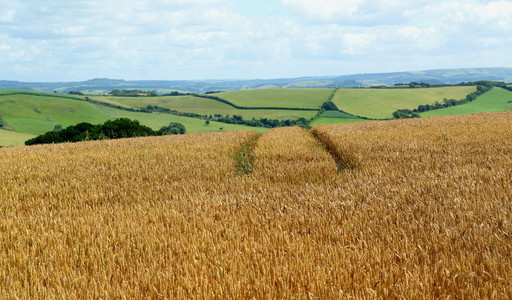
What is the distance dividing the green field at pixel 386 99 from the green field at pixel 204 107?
12.7 metres

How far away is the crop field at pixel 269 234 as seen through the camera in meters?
3.83

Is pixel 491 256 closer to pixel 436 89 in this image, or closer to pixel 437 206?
pixel 437 206

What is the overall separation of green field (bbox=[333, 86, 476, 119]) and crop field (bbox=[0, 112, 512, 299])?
282 ft

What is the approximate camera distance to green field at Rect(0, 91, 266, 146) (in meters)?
90.2

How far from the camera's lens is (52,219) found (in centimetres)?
701

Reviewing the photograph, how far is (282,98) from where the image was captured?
133m

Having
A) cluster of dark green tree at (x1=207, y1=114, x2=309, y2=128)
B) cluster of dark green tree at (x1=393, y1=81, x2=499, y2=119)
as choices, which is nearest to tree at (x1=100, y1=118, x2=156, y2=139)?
cluster of dark green tree at (x1=207, y1=114, x2=309, y2=128)

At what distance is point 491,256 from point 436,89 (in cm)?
13642

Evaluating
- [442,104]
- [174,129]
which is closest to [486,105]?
[442,104]

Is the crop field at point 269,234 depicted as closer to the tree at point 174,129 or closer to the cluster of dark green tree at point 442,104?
the tree at point 174,129

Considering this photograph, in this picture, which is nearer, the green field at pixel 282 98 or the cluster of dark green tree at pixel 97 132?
the cluster of dark green tree at pixel 97 132

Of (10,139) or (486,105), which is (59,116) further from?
(486,105)

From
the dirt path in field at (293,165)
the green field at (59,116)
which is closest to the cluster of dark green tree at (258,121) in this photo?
the green field at (59,116)

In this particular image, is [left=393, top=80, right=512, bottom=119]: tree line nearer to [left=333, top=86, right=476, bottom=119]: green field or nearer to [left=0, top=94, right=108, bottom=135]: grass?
[left=333, top=86, right=476, bottom=119]: green field
